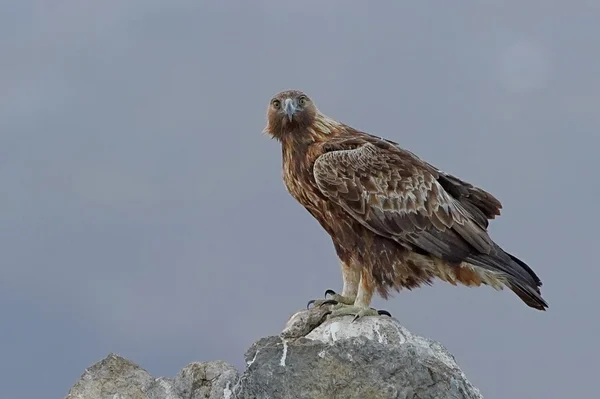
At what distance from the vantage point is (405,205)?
37.0 ft

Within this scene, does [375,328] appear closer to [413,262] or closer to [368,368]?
[368,368]

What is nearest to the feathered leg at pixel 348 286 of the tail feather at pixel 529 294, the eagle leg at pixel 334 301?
the eagle leg at pixel 334 301

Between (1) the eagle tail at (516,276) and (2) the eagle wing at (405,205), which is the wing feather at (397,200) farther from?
(1) the eagle tail at (516,276)

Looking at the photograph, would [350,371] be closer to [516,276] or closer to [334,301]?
[334,301]

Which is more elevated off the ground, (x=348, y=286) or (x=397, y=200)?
(x=397, y=200)

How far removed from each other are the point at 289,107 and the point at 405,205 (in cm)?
178

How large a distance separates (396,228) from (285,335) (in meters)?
1.88

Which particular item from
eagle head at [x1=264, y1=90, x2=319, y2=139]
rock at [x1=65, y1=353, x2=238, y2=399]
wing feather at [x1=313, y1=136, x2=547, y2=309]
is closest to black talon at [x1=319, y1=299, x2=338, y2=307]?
wing feather at [x1=313, y1=136, x2=547, y2=309]

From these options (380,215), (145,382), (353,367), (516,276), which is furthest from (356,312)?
(145,382)

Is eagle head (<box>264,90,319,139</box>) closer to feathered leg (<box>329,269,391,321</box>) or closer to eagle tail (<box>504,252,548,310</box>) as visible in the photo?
feathered leg (<box>329,269,391,321</box>)

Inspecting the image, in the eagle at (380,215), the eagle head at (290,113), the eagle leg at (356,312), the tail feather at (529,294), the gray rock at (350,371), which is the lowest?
the gray rock at (350,371)

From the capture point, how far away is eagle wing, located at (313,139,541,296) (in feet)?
36.1

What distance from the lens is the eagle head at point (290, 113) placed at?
11531 mm

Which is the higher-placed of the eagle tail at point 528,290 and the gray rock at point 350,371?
the eagle tail at point 528,290
